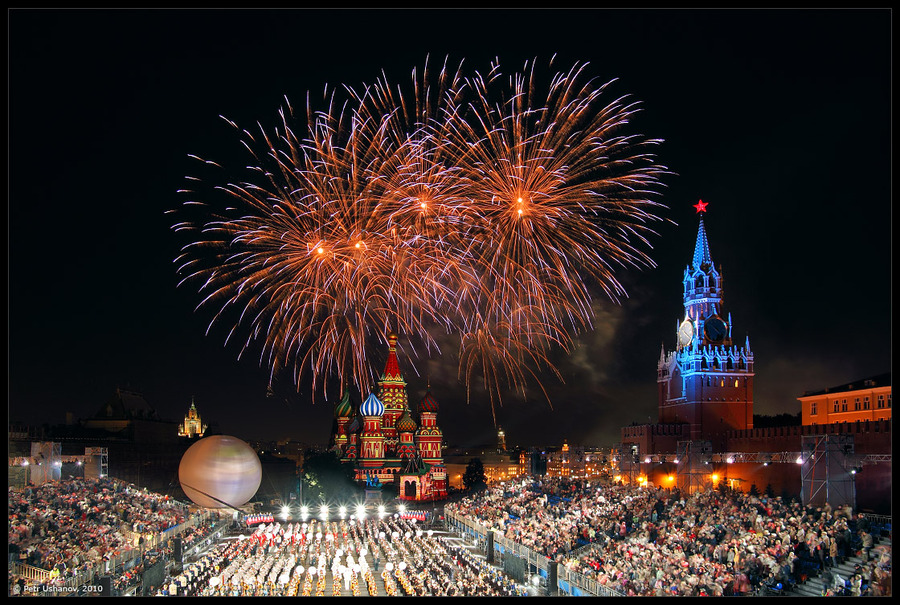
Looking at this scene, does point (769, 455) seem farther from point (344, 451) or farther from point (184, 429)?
point (184, 429)

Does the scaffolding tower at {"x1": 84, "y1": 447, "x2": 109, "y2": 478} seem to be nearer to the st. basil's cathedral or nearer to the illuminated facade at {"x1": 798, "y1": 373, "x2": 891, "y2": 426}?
the st. basil's cathedral

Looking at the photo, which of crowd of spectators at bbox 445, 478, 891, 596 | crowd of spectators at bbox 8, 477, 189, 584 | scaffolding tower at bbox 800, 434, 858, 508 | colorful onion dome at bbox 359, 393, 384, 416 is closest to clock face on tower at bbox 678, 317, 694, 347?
colorful onion dome at bbox 359, 393, 384, 416

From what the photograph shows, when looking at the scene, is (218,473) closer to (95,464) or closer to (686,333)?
(95,464)

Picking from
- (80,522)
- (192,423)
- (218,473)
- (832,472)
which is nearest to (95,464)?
(218,473)

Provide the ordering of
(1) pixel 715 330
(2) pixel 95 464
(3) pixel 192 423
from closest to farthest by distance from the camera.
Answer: (2) pixel 95 464, (1) pixel 715 330, (3) pixel 192 423

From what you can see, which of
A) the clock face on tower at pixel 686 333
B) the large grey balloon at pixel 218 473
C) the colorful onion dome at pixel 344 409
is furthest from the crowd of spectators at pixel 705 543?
the colorful onion dome at pixel 344 409

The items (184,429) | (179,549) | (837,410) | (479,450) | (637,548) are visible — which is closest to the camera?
(637,548)

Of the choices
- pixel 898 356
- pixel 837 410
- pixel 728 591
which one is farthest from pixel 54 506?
pixel 837 410
